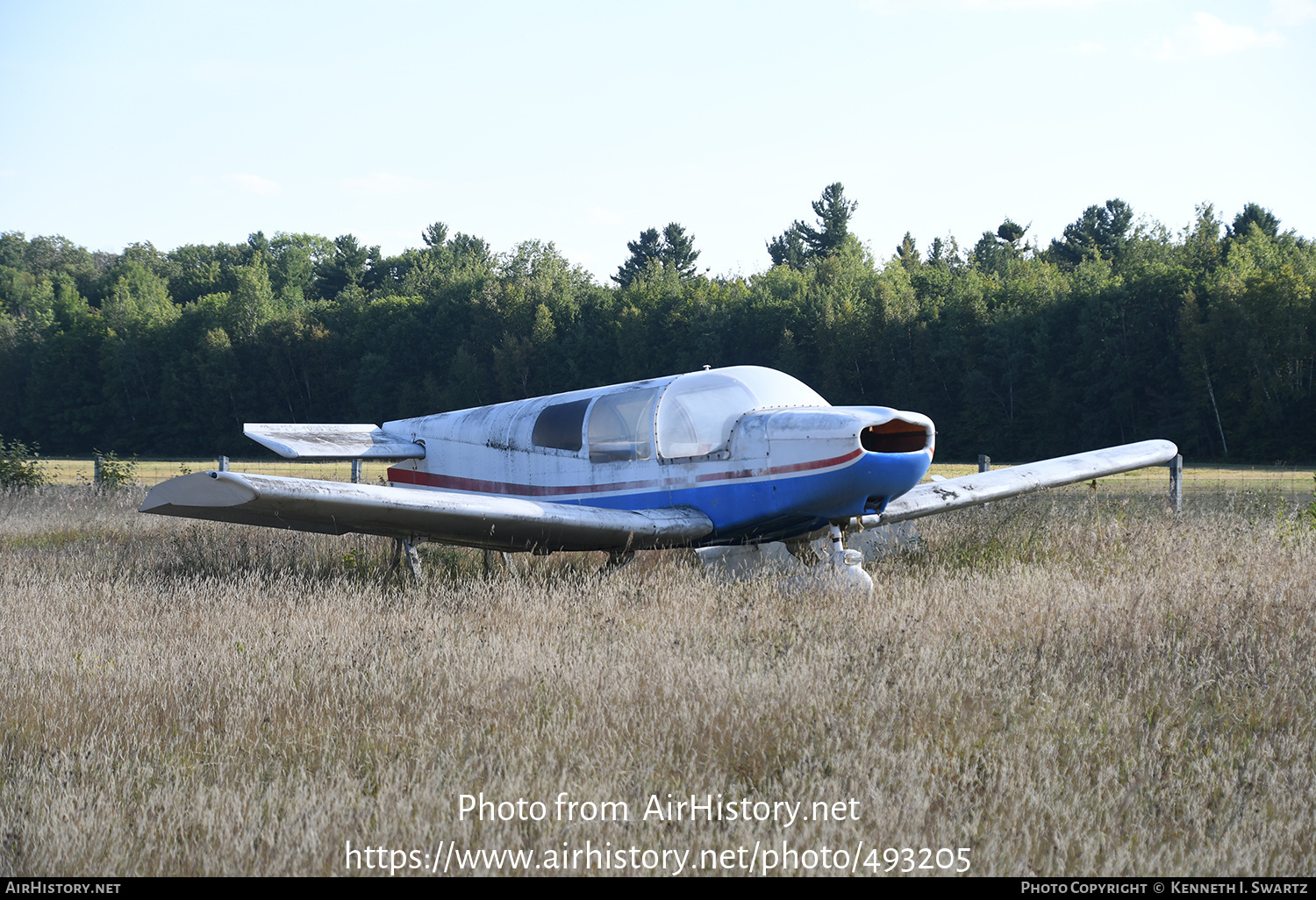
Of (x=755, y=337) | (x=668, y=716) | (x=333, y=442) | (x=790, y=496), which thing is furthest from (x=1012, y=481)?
(x=755, y=337)

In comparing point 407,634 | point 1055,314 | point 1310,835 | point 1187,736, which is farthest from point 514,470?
point 1055,314

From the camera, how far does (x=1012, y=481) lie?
1022cm

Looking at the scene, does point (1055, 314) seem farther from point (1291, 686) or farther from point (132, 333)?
point (132, 333)

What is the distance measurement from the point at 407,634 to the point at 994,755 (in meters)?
3.67

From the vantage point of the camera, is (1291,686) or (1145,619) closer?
(1291,686)

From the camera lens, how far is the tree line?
145 ft

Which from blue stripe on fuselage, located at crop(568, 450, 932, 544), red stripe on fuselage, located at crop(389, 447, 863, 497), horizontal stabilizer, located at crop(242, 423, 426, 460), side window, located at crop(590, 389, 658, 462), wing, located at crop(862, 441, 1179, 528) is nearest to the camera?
blue stripe on fuselage, located at crop(568, 450, 932, 544)

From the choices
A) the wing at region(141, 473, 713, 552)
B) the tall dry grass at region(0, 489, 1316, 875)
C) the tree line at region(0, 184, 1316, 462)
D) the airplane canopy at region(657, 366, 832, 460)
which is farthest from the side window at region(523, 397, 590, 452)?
the tree line at region(0, 184, 1316, 462)

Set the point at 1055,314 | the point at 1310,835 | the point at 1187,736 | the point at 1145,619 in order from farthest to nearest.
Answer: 1. the point at 1055,314
2. the point at 1145,619
3. the point at 1187,736
4. the point at 1310,835

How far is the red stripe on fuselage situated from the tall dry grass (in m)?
0.85

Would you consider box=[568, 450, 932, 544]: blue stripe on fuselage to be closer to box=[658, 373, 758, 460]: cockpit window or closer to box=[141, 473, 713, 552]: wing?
box=[141, 473, 713, 552]: wing

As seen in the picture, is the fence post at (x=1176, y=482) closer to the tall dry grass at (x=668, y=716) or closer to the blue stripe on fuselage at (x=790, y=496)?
the tall dry grass at (x=668, y=716)

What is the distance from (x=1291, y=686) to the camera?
16.0 ft

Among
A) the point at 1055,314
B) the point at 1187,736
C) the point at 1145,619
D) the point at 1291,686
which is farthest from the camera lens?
the point at 1055,314
